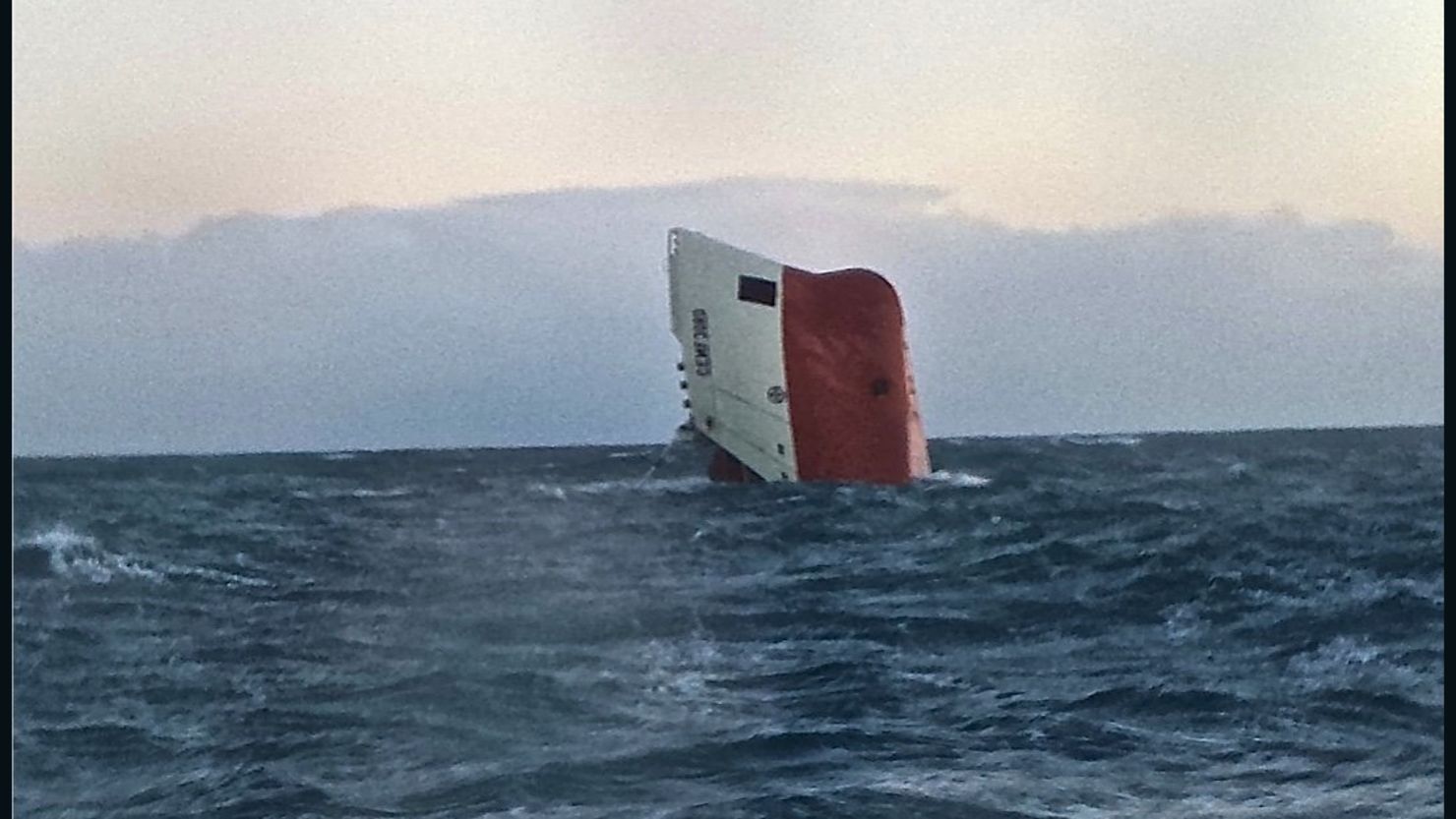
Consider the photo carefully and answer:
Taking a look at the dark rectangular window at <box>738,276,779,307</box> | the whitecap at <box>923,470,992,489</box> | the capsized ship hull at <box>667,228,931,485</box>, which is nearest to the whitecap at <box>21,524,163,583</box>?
the capsized ship hull at <box>667,228,931,485</box>

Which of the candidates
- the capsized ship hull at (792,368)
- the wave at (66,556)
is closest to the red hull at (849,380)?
the capsized ship hull at (792,368)

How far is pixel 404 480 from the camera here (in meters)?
2.79

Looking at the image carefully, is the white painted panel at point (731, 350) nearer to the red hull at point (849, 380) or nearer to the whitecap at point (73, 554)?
the red hull at point (849, 380)

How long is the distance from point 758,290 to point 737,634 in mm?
620

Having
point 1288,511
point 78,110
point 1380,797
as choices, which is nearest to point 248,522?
point 78,110

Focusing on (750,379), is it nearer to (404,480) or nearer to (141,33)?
(404,480)

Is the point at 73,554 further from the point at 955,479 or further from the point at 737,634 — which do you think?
the point at 955,479

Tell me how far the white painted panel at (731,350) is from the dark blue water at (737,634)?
9cm

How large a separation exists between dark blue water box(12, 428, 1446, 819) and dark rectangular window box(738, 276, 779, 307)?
0.34m

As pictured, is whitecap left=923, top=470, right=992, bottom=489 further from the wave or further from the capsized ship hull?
the wave

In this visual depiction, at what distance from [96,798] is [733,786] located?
43.4 inches

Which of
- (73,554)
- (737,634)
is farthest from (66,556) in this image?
(737,634)

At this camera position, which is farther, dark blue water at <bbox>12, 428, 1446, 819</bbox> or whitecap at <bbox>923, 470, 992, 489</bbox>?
whitecap at <bbox>923, 470, 992, 489</bbox>

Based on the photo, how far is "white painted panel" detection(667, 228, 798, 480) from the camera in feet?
9.00
